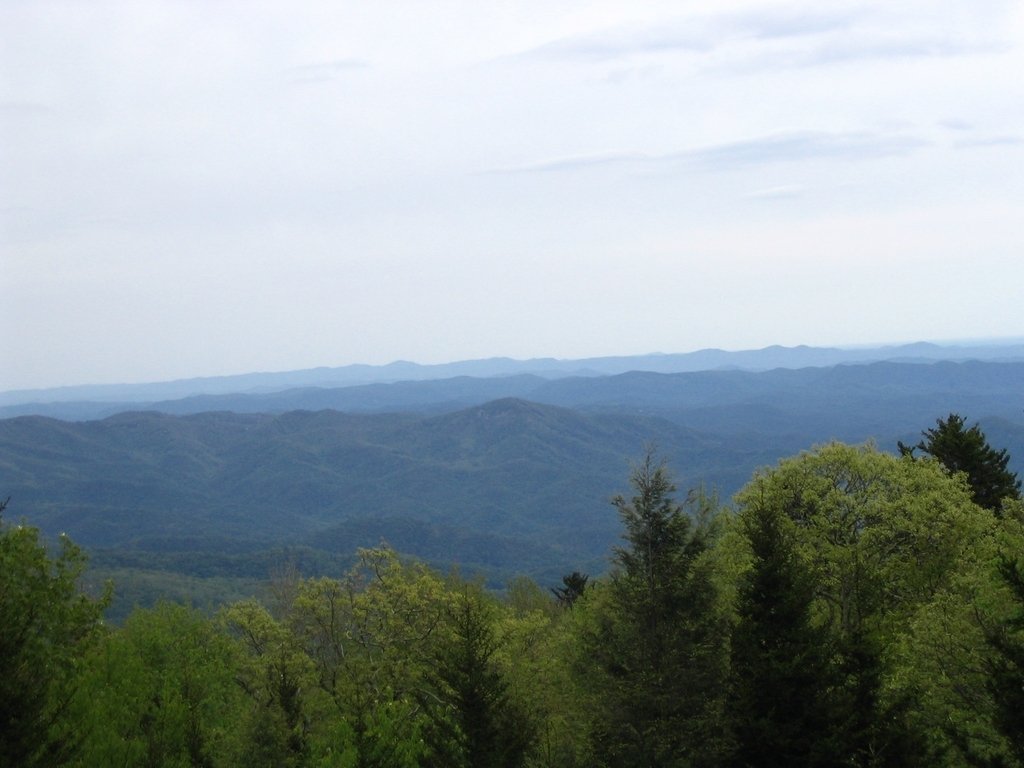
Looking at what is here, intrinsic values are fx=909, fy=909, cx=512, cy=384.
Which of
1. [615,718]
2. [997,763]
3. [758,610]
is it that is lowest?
[615,718]

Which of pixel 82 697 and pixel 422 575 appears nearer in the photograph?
pixel 82 697

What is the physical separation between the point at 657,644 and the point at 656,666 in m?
0.57

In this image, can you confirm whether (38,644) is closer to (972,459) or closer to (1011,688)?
(1011,688)

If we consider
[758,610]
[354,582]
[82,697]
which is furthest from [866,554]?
[82,697]

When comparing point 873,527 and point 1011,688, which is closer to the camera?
point 1011,688

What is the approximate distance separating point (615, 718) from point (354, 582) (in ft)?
62.0

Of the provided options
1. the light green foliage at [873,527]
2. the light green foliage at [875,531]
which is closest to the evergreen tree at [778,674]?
the light green foliage at [875,531]

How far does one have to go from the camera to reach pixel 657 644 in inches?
973

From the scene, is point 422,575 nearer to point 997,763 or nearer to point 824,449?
point 824,449

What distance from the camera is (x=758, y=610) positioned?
23062mm

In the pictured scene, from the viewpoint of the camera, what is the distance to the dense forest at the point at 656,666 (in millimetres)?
21484

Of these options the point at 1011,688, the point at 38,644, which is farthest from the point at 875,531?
the point at 38,644

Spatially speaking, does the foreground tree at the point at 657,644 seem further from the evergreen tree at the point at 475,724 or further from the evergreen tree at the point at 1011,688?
the evergreen tree at the point at 1011,688

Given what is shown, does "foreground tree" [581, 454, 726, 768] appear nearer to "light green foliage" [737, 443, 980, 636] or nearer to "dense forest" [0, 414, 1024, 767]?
"dense forest" [0, 414, 1024, 767]
